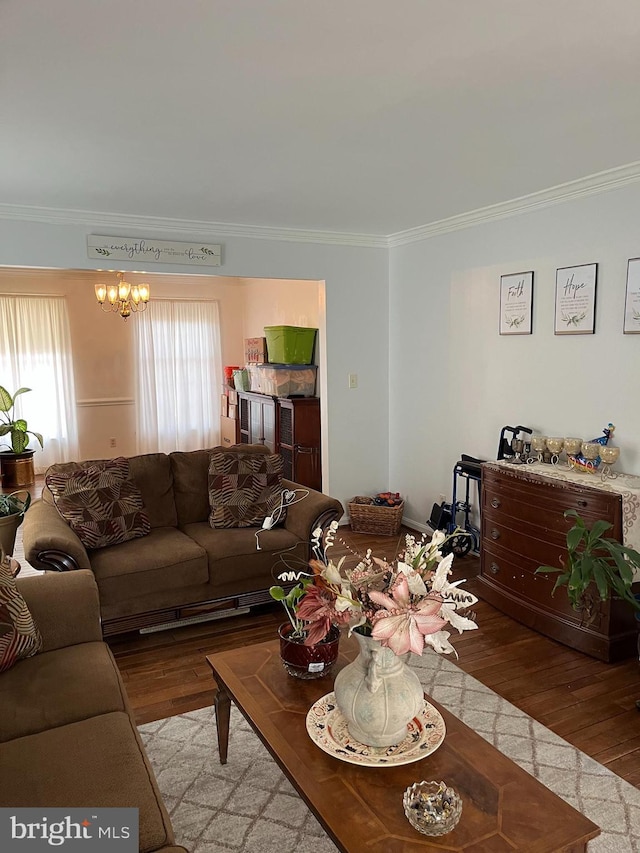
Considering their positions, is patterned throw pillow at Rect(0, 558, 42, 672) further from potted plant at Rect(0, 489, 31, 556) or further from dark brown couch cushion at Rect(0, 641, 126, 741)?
potted plant at Rect(0, 489, 31, 556)

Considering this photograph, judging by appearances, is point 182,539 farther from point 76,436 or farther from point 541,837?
point 76,436

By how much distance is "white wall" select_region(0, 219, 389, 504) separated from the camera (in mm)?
5059

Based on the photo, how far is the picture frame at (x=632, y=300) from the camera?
342 cm

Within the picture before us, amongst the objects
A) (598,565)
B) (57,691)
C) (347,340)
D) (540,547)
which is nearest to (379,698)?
(57,691)

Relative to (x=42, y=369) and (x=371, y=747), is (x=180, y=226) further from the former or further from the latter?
(x=42, y=369)

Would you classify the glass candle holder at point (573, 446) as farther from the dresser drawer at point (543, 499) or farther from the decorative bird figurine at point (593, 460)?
the dresser drawer at point (543, 499)

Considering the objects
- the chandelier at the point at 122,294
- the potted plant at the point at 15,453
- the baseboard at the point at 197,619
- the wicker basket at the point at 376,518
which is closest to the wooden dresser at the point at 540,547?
the wicker basket at the point at 376,518

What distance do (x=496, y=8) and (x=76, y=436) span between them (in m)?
7.21

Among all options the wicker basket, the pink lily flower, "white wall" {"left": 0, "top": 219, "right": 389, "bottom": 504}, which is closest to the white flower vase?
the pink lily flower

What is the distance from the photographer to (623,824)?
2.15 metres

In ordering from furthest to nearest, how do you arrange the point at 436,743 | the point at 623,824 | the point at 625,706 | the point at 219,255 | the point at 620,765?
1. the point at 219,255
2. the point at 625,706
3. the point at 620,765
4. the point at 623,824
5. the point at 436,743

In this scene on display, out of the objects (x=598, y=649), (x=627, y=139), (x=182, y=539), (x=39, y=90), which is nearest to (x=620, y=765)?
(x=598, y=649)

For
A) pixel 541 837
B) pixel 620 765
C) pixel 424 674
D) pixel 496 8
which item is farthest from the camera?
pixel 424 674

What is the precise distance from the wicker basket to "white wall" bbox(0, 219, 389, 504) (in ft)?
0.95
